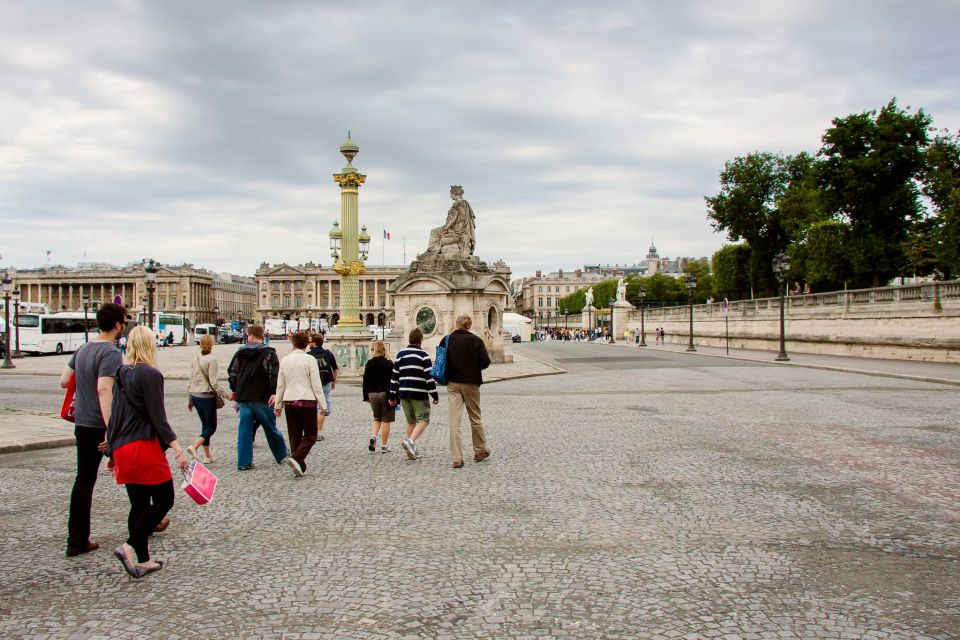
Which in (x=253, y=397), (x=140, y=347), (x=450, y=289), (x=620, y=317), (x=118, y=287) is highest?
(x=118, y=287)

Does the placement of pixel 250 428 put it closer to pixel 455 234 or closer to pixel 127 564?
pixel 127 564

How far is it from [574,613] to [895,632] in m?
1.78

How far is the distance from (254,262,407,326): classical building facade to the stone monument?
131 metres

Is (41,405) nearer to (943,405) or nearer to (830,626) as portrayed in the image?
(830,626)

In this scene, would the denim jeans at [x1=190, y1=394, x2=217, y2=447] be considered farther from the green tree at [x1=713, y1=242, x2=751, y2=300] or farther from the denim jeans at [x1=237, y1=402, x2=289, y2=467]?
the green tree at [x1=713, y1=242, x2=751, y2=300]

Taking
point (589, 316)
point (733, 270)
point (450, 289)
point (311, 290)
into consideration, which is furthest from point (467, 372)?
point (311, 290)

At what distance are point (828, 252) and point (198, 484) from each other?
50.6 m

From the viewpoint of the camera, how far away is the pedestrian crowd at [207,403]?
529 centimetres

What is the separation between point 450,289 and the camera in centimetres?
2839

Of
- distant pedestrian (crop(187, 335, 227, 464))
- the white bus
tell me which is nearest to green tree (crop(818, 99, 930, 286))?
distant pedestrian (crop(187, 335, 227, 464))

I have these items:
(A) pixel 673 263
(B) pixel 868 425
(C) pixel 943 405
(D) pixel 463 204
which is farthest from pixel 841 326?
(A) pixel 673 263

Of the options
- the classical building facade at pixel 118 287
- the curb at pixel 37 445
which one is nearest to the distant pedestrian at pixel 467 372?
the curb at pixel 37 445

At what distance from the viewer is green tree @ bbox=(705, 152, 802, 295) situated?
59.8m

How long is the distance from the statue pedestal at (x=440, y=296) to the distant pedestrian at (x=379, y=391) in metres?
17.2
